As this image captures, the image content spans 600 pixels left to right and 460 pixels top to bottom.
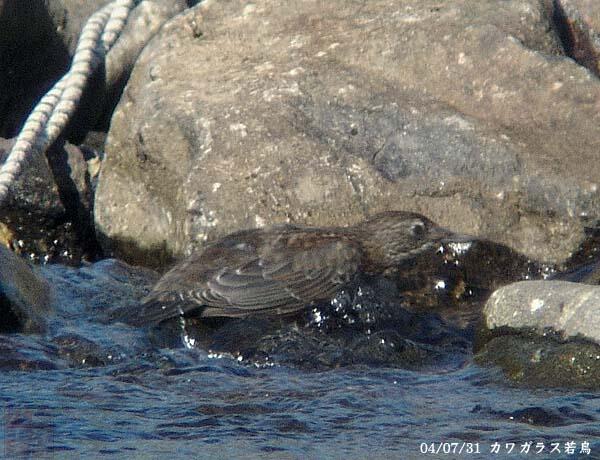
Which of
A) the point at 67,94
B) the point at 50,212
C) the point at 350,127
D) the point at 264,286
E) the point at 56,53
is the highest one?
the point at 56,53

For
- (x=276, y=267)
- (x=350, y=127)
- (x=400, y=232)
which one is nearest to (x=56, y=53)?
(x=350, y=127)

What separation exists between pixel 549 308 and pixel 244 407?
1.40 meters

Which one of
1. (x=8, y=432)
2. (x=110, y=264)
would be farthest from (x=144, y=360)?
(x=110, y=264)

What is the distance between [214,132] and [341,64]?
92 centimetres

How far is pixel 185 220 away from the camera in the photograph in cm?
753

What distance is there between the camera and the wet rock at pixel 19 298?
20.6ft

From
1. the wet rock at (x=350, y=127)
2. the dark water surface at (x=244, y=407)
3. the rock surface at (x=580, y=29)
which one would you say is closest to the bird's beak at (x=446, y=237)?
the wet rock at (x=350, y=127)

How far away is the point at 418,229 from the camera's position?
23.6 ft

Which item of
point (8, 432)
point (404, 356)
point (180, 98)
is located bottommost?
point (404, 356)

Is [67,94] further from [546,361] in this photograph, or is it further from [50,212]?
[546,361]

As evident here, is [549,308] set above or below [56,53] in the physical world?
below

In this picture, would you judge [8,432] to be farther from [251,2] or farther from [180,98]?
[251,2]

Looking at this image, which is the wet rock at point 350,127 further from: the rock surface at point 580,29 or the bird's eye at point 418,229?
the rock surface at point 580,29

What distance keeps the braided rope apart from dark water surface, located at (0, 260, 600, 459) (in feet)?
6.54
